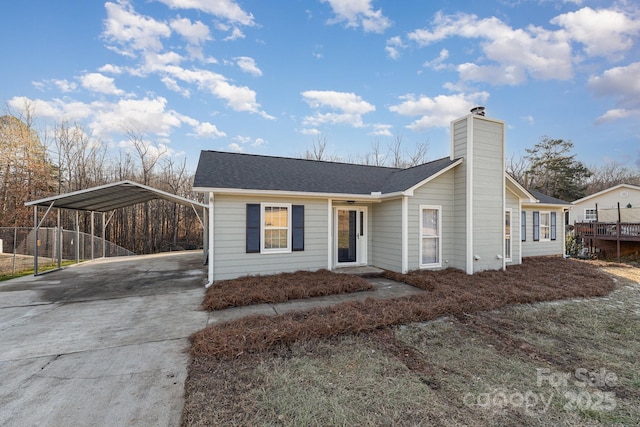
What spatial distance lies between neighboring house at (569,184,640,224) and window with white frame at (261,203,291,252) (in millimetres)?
17859

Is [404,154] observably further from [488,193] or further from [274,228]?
[274,228]

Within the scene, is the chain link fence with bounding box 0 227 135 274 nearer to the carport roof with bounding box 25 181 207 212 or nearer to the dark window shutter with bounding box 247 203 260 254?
the carport roof with bounding box 25 181 207 212

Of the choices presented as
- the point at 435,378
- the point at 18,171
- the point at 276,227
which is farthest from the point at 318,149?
the point at 435,378

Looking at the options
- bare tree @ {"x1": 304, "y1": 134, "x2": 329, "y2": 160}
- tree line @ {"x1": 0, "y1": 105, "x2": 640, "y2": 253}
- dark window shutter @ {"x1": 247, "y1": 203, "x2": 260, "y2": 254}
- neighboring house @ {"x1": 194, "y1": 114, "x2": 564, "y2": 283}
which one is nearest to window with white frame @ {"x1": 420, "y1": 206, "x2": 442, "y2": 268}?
neighboring house @ {"x1": 194, "y1": 114, "x2": 564, "y2": 283}

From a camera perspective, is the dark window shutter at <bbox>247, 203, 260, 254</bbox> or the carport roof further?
the carport roof

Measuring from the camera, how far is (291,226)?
7.64 metres

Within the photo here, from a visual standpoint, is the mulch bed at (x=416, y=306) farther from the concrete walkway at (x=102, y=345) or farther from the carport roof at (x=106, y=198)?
the carport roof at (x=106, y=198)

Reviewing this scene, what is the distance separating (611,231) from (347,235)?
1446 cm

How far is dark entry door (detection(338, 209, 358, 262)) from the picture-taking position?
8.91m

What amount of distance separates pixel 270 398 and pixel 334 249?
20.4ft

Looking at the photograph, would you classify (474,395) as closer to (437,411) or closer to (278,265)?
(437,411)

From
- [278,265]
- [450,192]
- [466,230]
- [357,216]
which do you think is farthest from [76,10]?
[466,230]

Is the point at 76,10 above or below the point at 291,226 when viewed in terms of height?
above

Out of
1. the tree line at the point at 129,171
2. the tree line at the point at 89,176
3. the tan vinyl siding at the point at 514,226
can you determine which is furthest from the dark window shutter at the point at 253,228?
the tan vinyl siding at the point at 514,226
